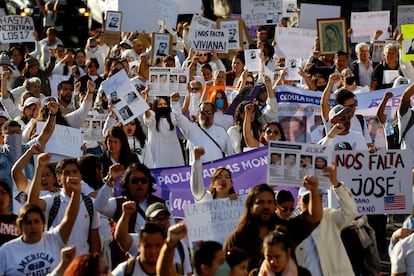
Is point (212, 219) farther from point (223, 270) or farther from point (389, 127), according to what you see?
point (389, 127)

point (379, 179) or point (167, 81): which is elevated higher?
point (167, 81)

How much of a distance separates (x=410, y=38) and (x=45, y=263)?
25.4ft

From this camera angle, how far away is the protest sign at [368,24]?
21.0 meters

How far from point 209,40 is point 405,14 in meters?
3.54

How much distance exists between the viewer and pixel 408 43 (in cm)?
1596

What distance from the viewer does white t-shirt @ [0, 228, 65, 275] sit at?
908cm

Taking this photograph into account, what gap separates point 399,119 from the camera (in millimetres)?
14094

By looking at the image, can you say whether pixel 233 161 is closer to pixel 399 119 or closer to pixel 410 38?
pixel 399 119

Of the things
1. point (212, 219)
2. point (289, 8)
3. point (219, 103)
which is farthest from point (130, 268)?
point (289, 8)

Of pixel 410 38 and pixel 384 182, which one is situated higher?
pixel 410 38

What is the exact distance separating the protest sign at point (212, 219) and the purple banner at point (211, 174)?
1.67 meters

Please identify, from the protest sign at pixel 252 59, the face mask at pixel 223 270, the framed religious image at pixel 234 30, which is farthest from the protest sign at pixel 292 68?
the face mask at pixel 223 270

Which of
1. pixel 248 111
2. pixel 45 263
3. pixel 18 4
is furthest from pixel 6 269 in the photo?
pixel 18 4

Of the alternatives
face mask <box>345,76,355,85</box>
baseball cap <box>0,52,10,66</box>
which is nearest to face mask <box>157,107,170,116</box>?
face mask <box>345,76,355,85</box>
